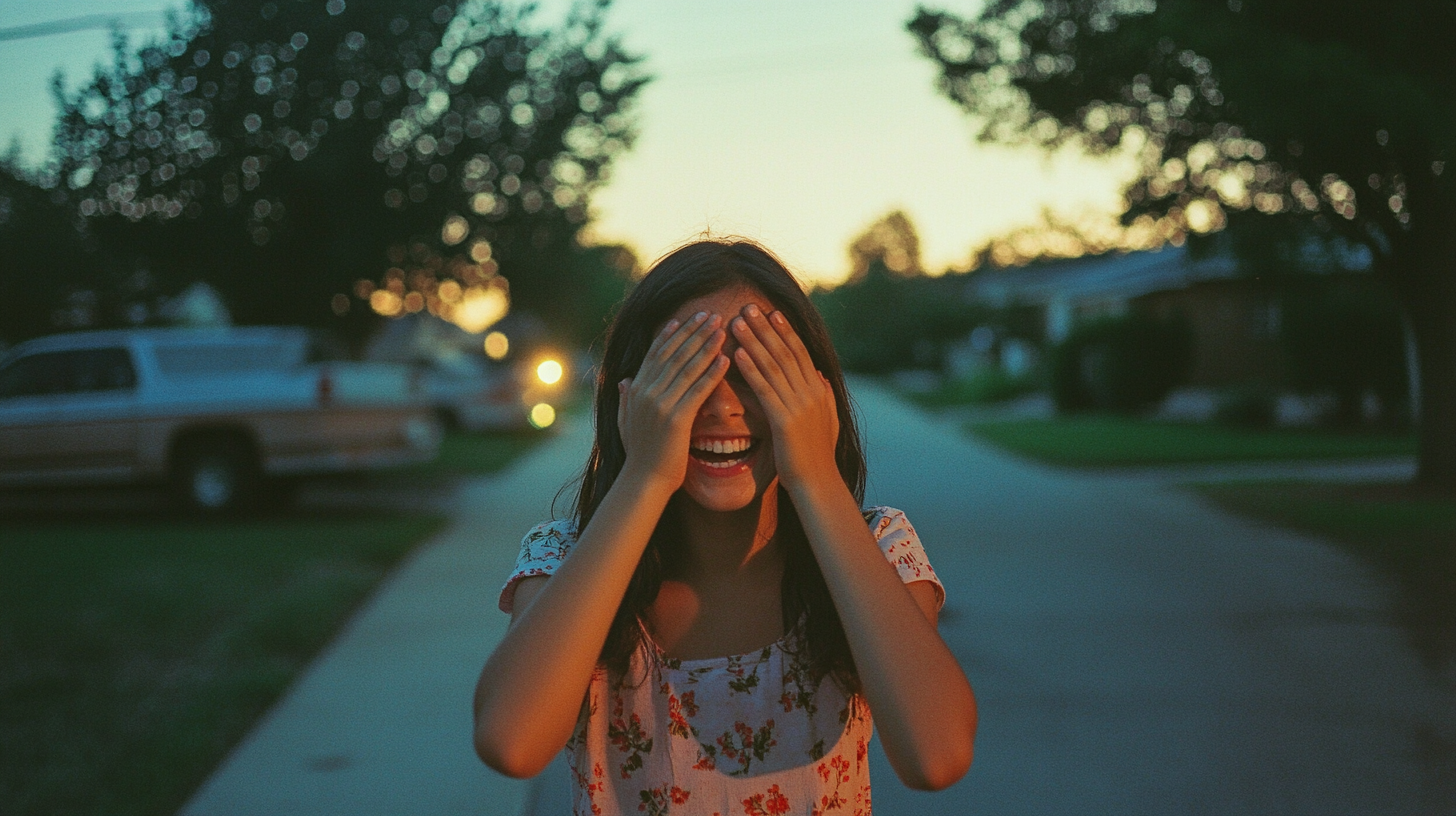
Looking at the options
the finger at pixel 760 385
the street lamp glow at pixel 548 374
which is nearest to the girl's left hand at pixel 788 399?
the finger at pixel 760 385

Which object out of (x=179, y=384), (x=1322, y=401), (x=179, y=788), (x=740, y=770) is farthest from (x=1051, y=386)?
(x=740, y=770)

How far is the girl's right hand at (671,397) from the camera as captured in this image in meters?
1.54

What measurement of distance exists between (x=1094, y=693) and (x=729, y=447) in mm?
4188

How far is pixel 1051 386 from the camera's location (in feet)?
91.1

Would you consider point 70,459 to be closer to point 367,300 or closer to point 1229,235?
point 367,300

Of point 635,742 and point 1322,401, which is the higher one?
point 1322,401

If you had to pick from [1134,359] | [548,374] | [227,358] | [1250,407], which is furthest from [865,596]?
[1134,359]

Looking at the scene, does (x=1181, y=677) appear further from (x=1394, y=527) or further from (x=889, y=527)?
(x=1394, y=527)

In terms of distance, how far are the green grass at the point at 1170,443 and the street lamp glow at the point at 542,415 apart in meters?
6.98

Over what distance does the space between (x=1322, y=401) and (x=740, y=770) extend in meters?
20.6

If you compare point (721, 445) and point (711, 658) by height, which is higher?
point (721, 445)

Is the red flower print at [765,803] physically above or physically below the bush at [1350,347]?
below

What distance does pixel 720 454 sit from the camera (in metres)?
1.68

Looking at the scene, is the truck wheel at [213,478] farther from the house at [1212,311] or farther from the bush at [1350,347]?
the house at [1212,311]
